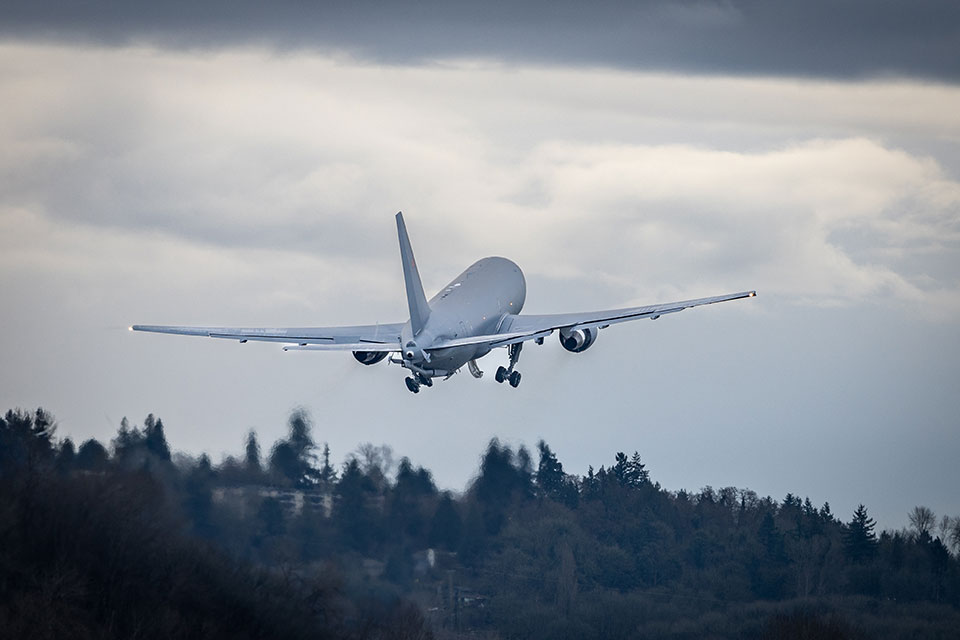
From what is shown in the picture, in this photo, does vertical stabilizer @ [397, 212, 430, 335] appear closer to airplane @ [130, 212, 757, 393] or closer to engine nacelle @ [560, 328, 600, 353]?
airplane @ [130, 212, 757, 393]

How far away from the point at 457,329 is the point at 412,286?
319 cm

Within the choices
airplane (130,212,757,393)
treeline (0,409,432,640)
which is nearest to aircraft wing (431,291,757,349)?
airplane (130,212,757,393)

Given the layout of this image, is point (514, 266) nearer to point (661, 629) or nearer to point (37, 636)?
point (661, 629)

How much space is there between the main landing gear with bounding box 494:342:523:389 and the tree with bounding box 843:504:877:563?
3242 cm

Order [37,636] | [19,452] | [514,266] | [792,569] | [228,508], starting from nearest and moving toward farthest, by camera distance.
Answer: [37,636] < [19,452] < [228,508] < [514,266] < [792,569]

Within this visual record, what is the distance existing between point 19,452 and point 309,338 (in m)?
20.1

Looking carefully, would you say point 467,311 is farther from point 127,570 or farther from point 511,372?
point 127,570

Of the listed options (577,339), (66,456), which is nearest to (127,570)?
(66,456)

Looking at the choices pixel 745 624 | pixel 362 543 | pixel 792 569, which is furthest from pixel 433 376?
pixel 792 569

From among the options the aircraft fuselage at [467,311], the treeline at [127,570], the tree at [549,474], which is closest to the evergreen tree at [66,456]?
the treeline at [127,570]

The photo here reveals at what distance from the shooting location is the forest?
80750mm

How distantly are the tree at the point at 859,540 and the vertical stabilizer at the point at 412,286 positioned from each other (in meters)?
40.7

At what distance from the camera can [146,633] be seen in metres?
80.8

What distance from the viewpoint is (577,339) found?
3991 inches
